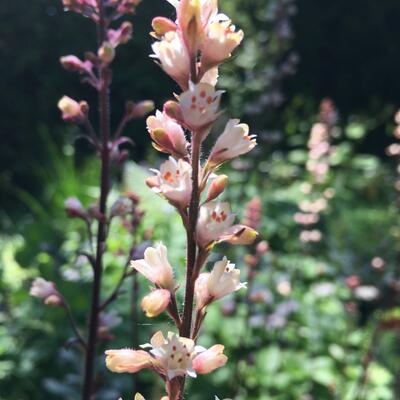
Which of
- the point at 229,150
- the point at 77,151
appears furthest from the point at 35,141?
the point at 229,150

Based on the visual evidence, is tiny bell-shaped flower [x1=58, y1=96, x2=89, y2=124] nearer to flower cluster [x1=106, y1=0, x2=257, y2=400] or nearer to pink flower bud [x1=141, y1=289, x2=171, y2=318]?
flower cluster [x1=106, y1=0, x2=257, y2=400]

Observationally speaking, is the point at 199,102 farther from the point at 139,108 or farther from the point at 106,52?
the point at 139,108

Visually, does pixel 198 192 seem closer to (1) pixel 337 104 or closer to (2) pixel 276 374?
(2) pixel 276 374

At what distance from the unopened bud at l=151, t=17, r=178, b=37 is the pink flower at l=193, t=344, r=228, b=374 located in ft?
1.93

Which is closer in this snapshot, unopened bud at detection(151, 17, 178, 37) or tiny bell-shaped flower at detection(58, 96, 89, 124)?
unopened bud at detection(151, 17, 178, 37)

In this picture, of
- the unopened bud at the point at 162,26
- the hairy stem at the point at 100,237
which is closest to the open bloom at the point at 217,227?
the unopened bud at the point at 162,26

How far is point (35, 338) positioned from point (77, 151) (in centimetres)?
513

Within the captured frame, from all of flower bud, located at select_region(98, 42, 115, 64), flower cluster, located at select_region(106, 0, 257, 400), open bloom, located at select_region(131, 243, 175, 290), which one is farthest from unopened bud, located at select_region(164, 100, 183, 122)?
flower bud, located at select_region(98, 42, 115, 64)

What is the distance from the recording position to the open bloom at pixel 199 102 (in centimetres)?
106

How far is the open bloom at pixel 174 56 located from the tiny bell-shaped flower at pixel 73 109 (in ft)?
2.71

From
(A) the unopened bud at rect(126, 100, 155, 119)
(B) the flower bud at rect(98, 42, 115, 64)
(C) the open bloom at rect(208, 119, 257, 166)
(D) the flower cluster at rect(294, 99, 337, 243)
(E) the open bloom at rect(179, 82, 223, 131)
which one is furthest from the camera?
(D) the flower cluster at rect(294, 99, 337, 243)

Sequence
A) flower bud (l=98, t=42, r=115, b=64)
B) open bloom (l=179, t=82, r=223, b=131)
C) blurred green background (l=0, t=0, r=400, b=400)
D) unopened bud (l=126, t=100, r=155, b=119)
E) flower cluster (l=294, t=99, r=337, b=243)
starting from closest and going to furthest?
open bloom (l=179, t=82, r=223, b=131) → flower bud (l=98, t=42, r=115, b=64) → unopened bud (l=126, t=100, r=155, b=119) → blurred green background (l=0, t=0, r=400, b=400) → flower cluster (l=294, t=99, r=337, b=243)

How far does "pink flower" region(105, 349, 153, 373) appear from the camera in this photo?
1105 mm

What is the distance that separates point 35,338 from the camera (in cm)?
312
